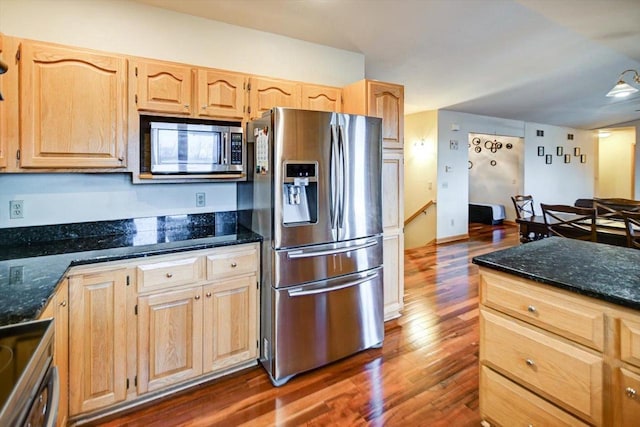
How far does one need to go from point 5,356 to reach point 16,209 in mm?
1718

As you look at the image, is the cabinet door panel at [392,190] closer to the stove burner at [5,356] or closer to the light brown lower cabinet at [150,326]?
the light brown lower cabinet at [150,326]

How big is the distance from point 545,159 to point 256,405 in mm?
9140

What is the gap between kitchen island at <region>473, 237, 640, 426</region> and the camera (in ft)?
4.12

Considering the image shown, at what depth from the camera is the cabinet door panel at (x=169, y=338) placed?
2012 millimetres

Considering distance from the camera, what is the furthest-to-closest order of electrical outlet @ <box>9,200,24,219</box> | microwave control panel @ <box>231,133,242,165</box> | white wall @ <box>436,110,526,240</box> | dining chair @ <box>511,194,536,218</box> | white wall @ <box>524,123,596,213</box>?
1. white wall @ <box>524,123,596,213</box>
2. white wall @ <box>436,110,526,240</box>
3. dining chair @ <box>511,194,536,218</box>
4. microwave control panel @ <box>231,133,242,165</box>
5. electrical outlet @ <box>9,200,24,219</box>

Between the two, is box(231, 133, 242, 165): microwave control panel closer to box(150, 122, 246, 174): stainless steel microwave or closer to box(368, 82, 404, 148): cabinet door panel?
box(150, 122, 246, 174): stainless steel microwave

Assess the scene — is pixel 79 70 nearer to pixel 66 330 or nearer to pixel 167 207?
pixel 167 207

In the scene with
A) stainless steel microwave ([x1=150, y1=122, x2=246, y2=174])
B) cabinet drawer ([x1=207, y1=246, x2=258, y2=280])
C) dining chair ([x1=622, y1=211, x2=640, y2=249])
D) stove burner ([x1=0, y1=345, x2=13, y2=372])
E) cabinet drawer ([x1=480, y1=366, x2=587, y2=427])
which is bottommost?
cabinet drawer ([x1=480, y1=366, x2=587, y2=427])

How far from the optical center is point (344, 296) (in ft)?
8.02

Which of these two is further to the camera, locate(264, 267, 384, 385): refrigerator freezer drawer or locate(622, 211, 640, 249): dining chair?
locate(622, 211, 640, 249): dining chair

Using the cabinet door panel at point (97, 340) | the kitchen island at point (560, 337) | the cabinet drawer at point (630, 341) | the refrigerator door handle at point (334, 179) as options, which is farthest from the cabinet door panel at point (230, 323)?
the cabinet drawer at point (630, 341)

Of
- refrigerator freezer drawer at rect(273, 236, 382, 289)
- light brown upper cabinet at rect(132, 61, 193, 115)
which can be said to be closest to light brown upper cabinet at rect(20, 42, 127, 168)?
light brown upper cabinet at rect(132, 61, 193, 115)

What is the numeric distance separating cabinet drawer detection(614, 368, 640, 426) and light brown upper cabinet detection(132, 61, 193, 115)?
8.86 ft

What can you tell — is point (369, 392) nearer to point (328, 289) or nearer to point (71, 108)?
point (328, 289)
